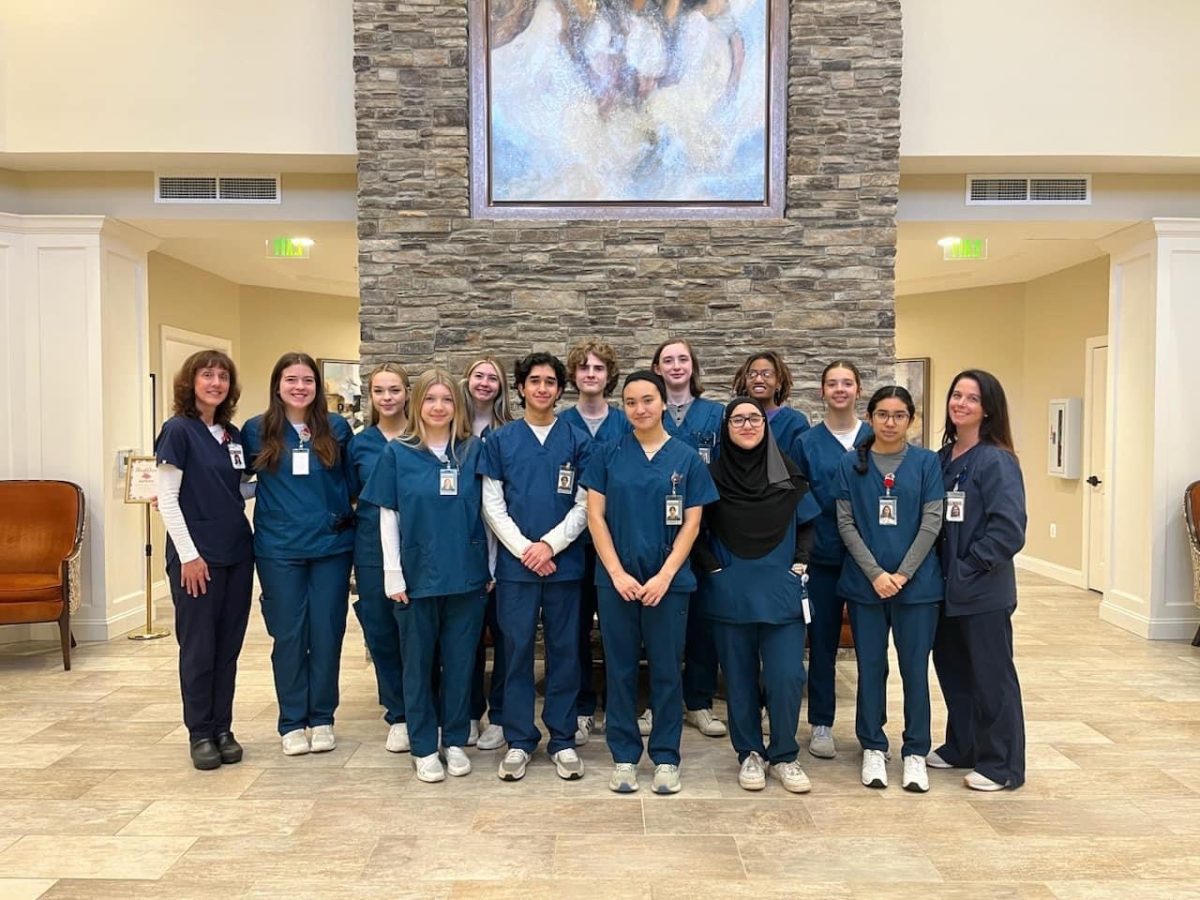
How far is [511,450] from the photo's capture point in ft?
10.2

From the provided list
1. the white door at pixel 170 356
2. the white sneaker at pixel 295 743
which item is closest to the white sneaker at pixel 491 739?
the white sneaker at pixel 295 743

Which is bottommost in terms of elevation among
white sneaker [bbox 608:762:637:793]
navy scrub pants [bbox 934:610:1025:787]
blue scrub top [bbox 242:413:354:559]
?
white sneaker [bbox 608:762:637:793]

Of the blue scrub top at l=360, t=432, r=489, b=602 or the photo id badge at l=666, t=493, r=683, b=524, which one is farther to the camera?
the blue scrub top at l=360, t=432, r=489, b=602

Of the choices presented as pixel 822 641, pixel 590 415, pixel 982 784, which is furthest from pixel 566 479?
pixel 982 784

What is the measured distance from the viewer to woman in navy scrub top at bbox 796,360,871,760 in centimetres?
332

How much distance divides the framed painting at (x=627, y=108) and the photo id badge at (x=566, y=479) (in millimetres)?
2116

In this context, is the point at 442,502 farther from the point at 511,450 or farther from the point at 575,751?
the point at 575,751

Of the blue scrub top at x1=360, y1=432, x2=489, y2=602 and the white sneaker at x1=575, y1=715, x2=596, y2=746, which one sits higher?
the blue scrub top at x1=360, y1=432, x2=489, y2=602

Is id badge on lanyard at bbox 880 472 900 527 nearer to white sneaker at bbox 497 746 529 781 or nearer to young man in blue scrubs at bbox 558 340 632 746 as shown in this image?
young man in blue scrubs at bbox 558 340 632 746

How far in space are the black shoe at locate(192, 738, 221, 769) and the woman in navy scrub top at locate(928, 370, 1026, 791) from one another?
2.86m

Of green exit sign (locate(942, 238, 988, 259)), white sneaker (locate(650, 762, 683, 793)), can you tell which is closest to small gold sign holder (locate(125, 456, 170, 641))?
Answer: white sneaker (locate(650, 762, 683, 793))

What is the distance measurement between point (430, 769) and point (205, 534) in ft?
4.05

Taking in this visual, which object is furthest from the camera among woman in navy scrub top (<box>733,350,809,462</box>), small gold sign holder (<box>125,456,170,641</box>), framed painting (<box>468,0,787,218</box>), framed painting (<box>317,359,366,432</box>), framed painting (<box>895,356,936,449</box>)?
framed painting (<box>317,359,366,432</box>)

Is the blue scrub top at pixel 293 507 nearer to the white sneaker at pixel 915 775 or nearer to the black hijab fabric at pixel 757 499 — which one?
the black hijab fabric at pixel 757 499
